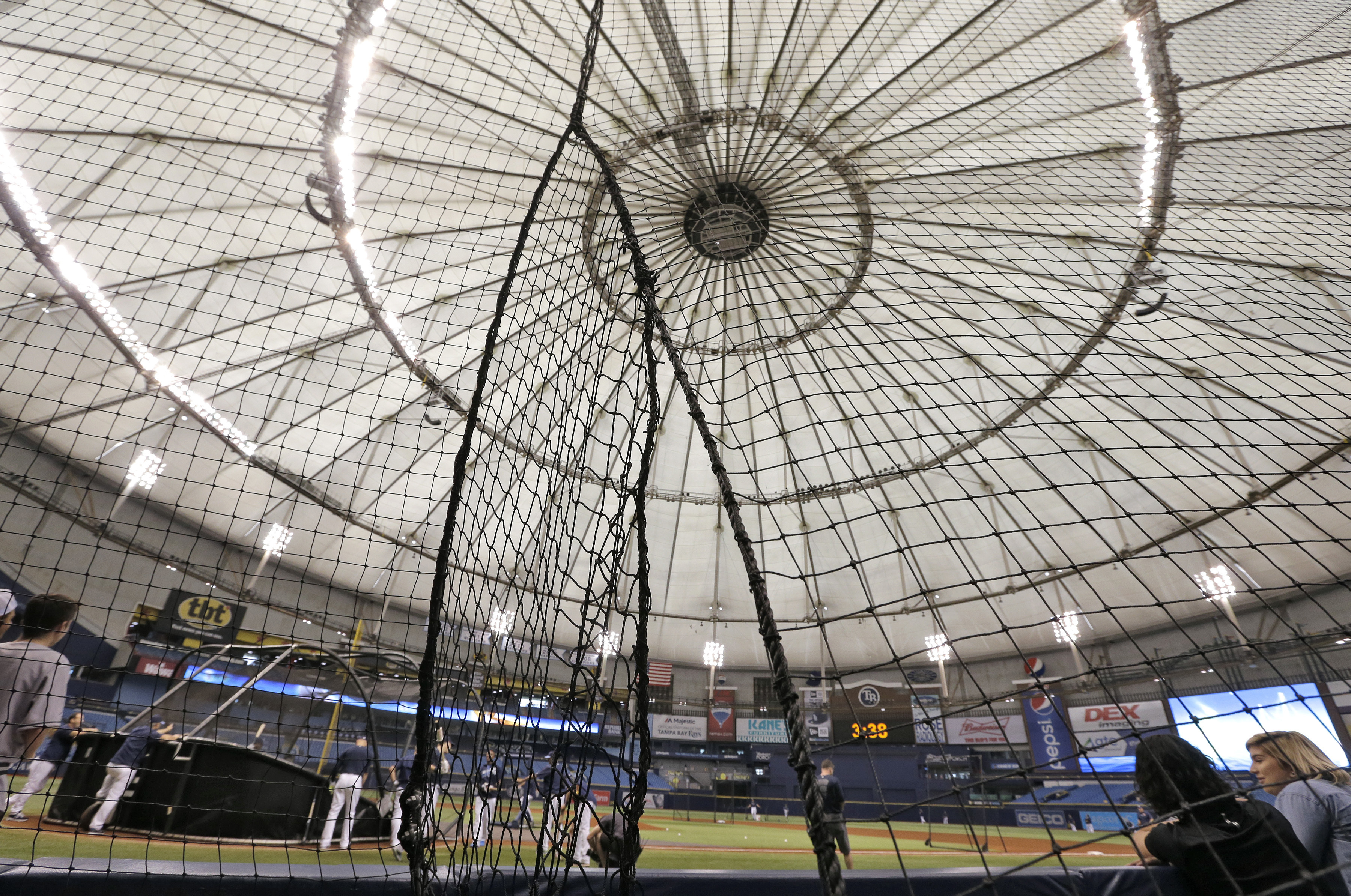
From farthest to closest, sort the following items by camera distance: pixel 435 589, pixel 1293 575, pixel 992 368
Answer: pixel 1293 575 < pixel 992 368 < pixel 435 589

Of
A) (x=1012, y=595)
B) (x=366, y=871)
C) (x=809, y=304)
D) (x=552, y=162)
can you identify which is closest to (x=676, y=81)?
(x=809, y=304)

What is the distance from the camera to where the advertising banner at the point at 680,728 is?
26.1 m

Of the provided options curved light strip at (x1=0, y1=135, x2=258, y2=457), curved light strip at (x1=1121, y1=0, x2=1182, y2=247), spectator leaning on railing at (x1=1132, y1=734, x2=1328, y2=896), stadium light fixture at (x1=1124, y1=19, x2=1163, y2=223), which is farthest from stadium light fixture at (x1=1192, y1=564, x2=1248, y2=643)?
curved light strip at (x1=0, y1=135, x2=258, y2=457)

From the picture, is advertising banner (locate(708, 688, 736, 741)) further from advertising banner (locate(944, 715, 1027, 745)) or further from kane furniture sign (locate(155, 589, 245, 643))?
kane furniture sign (locate(155, 589, 245, 643))

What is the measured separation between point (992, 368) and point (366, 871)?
45.7 ft

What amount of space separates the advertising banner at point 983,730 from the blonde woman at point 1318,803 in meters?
20.7

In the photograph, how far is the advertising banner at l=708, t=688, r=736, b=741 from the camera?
2623cm

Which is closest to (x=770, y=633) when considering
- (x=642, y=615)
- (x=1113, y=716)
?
(x=642, y=615)

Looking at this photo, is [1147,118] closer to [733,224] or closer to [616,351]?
[733,224]

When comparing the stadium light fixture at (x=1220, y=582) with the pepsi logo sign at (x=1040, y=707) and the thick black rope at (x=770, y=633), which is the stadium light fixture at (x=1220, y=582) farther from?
the thick black rope at (x=770, y=633)

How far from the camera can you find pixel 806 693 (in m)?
24.8

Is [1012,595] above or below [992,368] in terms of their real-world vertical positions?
below

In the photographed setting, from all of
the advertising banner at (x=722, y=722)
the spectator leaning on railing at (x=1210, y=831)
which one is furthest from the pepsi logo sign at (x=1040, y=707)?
the spectator leaning on railing at (x=1210, y=831)

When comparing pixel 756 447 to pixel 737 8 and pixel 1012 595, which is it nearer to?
pixel 737 8
